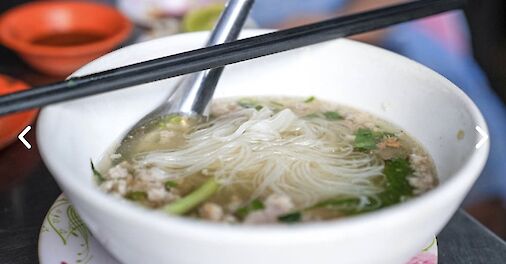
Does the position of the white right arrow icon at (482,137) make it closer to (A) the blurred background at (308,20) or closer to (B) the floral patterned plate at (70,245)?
(B) the floral patterned plate at (70,245)

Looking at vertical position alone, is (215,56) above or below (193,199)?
above

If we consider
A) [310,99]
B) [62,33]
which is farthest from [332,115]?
[62,33]

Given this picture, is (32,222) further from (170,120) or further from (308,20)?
(308,20)

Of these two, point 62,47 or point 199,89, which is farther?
point 62,47

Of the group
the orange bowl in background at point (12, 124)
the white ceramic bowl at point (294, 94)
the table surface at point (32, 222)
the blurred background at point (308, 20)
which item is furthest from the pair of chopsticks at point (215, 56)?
the blurred background at point (308, 20)

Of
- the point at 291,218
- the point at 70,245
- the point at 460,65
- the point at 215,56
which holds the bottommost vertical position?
the point at 460,65

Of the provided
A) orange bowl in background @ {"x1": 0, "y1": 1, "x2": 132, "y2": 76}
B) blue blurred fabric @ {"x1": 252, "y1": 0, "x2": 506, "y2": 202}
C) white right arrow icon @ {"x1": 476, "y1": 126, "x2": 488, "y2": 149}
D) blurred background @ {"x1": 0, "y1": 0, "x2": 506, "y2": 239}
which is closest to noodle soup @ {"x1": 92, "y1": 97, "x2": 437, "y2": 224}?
white right arrow icon @ {"x1": 476, "y1": 126, "x2": 488, "y2": 149}

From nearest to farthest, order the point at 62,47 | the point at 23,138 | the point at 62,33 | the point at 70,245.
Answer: the point at 70,245 < the point at 23,138 < the point at 62,47 < the point at 62,33
